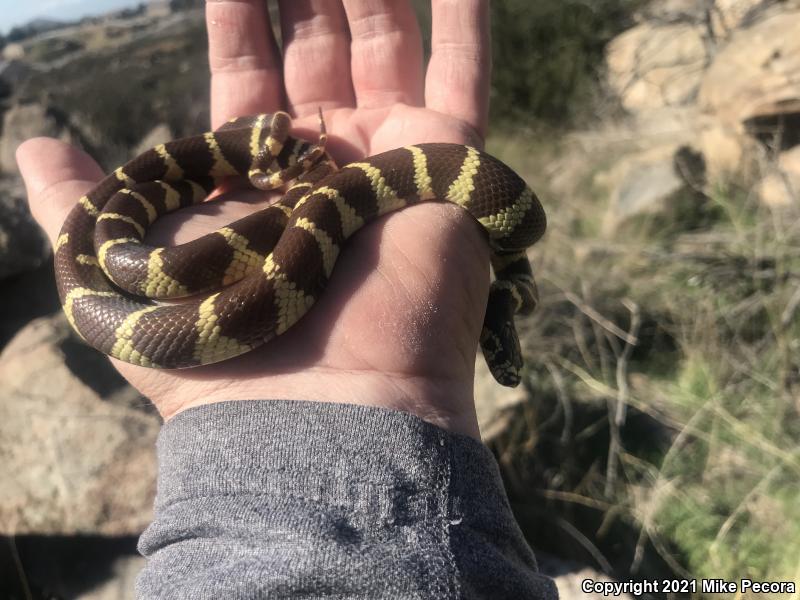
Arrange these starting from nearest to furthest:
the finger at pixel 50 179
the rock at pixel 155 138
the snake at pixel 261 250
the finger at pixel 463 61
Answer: the snake at pixel 261 250, the finger at pixel 50 179, the finger at pixel 463 61, the rock at pixel 155 138

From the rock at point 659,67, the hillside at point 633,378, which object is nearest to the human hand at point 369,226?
the hillside at point 633,378

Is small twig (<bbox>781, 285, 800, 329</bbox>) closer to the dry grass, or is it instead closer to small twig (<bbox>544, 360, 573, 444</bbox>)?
the dry grass

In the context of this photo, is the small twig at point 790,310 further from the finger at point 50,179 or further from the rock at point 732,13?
the finger at point 50,179

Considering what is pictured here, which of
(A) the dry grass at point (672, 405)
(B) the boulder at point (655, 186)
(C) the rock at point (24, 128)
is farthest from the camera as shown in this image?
(C) the rock at point (24, 128)

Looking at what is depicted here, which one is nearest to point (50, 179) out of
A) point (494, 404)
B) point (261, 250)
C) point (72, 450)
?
point (261, 250)

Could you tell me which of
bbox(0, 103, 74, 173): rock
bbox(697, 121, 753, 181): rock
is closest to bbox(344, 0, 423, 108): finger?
bbox(697, 121, 753, 181): rock

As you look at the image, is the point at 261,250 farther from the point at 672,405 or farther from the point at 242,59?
the point at 672,405

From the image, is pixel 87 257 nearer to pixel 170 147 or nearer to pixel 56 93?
pixel 170 147

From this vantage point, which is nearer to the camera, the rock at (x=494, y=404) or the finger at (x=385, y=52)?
the finger at (x=385, y=52)
